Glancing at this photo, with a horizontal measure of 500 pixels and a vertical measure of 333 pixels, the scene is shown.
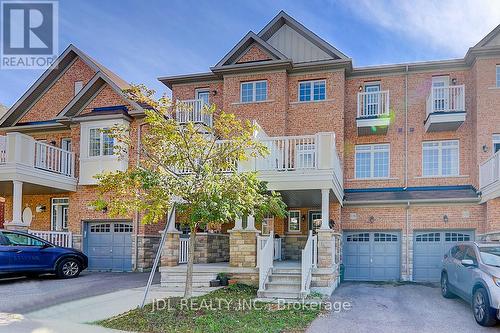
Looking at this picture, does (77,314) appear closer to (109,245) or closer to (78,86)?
(109,245)

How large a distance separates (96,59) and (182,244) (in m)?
10.7

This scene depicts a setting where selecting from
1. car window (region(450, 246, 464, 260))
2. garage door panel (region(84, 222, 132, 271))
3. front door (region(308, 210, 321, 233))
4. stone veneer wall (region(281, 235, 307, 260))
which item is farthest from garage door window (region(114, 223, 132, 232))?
car window (region(450, 246, 464, 260))

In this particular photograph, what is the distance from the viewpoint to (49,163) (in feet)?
58.3

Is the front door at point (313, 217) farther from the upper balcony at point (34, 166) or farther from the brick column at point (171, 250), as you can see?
the upper balcony at point (34, 166)

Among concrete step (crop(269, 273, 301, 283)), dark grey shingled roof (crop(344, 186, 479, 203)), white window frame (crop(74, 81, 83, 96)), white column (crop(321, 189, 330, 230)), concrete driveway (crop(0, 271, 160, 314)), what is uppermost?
white window frame (crop(74, 81, 83, 96))

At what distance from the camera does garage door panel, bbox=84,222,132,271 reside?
59.7 feet

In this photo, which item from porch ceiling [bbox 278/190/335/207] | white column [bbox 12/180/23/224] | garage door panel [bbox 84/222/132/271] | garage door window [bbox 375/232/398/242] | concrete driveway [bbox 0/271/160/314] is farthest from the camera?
garage door panel [bbox 84/222/132/271]

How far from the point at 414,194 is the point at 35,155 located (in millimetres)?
14548

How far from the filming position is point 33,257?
13.6m

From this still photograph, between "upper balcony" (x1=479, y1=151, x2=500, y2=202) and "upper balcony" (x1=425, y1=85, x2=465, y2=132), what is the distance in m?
1.94

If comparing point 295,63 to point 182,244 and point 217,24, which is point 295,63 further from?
point 182,244

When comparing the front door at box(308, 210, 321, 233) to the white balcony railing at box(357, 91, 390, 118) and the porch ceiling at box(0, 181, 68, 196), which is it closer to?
the white balcony railing at box(357, 91, 390, 118)

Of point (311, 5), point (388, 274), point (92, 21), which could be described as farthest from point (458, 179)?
point (92, 21)

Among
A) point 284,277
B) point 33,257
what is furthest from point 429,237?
point 33,257
